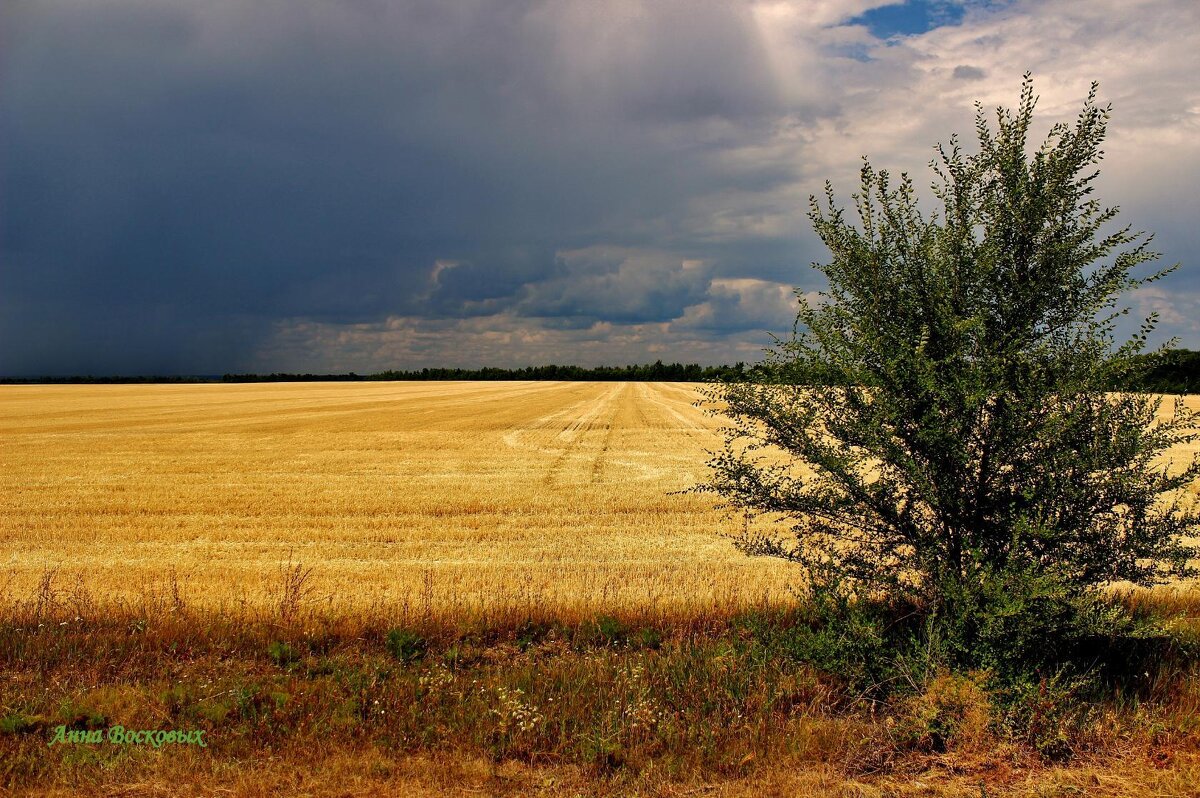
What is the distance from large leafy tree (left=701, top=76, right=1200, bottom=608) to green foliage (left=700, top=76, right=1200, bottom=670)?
2cm

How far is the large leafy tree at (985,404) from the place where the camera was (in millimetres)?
6488

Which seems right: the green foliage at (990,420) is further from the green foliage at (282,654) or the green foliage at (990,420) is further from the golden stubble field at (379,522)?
the green foliage at (282,654)

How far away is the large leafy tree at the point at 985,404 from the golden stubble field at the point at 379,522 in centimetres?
314

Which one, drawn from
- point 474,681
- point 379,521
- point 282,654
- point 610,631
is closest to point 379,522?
point 379,521

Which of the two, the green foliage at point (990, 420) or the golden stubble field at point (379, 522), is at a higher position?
the green foliage at point (990, 420)

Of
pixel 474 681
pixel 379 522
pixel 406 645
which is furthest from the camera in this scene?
pixel 379 522

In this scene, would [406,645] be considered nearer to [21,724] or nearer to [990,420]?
[21,724]

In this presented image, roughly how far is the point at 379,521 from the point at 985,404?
13.4 meters

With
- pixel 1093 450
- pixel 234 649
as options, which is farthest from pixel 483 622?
pixel 1093 450

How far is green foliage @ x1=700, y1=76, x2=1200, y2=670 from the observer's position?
21.0 ft

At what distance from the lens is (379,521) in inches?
647

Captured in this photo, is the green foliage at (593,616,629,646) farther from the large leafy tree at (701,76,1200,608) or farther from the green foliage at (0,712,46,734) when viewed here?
the green foliage at (0,712,46,734)

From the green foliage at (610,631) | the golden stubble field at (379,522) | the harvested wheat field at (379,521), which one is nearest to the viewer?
the green foliage at (610,631)

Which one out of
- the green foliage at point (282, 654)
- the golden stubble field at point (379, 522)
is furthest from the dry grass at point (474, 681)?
the golden stubble field at point (379, 522)
